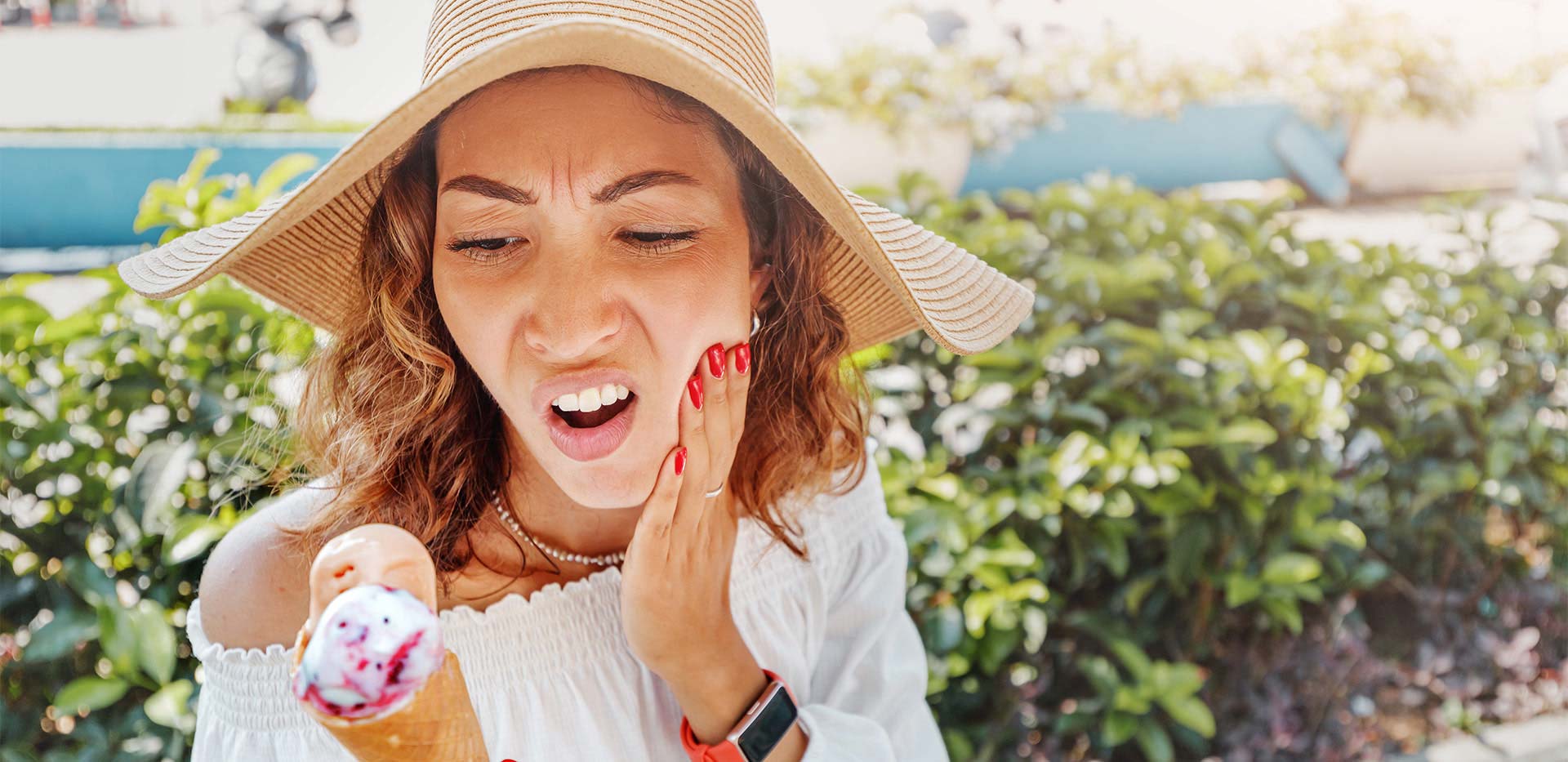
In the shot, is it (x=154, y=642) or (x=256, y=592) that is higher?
(x=256, y=592)

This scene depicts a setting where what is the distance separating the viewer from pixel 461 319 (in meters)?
1.23

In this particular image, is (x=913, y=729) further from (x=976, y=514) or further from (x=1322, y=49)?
(x=1322, y=49)

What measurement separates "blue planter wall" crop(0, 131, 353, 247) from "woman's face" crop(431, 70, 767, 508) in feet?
29.4

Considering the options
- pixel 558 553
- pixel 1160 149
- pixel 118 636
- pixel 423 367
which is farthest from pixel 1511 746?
pixel 1160 149

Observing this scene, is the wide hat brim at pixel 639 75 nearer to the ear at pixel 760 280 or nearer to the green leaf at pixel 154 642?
the ear at pixel 760 280

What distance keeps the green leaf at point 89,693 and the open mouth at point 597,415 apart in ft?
Answer: 3.30

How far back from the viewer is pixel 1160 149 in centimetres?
1292

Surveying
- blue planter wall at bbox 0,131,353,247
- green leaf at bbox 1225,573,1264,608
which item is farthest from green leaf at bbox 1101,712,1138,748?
blue planter wall at bbox 0,131,353,247

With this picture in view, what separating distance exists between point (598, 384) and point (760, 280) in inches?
14.6

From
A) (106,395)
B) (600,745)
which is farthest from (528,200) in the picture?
(106,395)

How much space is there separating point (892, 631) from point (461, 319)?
868 millimetres

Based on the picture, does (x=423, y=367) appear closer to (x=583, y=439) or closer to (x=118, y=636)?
(x=583, y=439)

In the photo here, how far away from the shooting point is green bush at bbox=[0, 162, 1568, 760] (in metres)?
1.84

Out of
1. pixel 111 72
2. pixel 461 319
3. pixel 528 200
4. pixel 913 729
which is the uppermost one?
pixel 528 200
